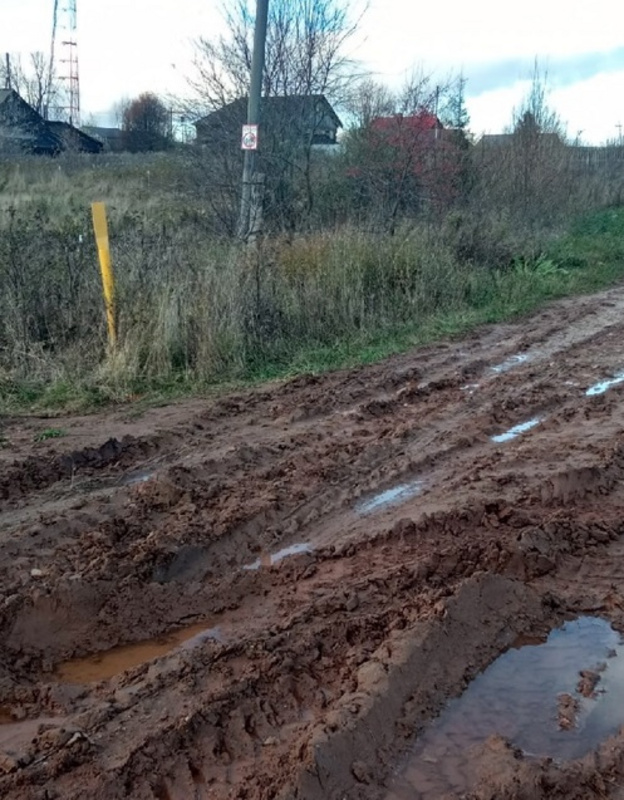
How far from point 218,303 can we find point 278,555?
4460 millimetres

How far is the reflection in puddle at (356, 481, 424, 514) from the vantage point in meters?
5.21

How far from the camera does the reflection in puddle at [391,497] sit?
5.21 m

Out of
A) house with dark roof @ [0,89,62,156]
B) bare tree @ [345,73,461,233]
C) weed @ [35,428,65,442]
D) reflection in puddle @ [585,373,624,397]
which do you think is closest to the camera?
weed @ [35,428,65,442]

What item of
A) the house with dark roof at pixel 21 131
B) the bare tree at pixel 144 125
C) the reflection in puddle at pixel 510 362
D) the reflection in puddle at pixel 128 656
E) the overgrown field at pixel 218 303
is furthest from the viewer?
the bare tree at pixel 144 125

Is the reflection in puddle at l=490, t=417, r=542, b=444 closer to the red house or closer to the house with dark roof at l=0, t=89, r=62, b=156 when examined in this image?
the red house

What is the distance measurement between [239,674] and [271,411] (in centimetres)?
383

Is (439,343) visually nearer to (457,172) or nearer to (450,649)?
(450,649)

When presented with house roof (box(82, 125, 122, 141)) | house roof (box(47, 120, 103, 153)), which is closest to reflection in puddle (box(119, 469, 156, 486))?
house roof (box(47, 120, 103, 153))

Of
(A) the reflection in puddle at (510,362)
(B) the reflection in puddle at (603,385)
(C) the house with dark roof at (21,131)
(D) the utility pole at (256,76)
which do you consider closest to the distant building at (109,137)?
(C) the house with dark roof at (21,131)

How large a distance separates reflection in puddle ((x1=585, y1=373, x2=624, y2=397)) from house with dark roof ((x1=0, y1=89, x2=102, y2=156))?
30778 millimetres

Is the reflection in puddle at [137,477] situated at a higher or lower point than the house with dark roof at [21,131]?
lower

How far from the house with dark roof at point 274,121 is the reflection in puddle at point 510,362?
990cm

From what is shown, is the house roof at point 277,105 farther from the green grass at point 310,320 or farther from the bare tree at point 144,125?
the bare tree at point 144,125

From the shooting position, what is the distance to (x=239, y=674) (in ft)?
11.1
